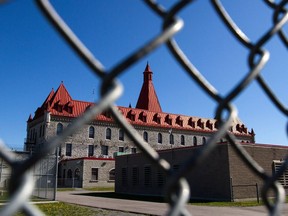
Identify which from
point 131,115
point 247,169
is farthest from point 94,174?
point 247,169

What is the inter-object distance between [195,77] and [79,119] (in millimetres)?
475

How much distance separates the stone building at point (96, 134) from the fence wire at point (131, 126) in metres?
40.3

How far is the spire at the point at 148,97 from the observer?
6469 cm

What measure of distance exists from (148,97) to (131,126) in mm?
64647

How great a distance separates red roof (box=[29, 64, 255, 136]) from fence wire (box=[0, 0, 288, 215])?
144ft

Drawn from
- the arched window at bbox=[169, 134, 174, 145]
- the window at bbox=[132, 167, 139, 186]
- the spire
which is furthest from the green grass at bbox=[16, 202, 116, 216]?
the spire

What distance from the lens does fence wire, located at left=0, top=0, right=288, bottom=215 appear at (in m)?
0.65

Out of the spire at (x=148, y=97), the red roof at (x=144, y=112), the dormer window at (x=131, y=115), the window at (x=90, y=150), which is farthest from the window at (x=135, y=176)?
the spire at (x=148, y=97)

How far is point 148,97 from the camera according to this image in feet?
215

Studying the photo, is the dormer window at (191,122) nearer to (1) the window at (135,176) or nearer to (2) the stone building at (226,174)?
(1) the window at (135,176)

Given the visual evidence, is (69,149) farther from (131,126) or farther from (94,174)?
(131,126)

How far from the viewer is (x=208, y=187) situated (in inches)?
838

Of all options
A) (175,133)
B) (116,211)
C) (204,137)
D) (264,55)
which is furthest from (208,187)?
(204,137)

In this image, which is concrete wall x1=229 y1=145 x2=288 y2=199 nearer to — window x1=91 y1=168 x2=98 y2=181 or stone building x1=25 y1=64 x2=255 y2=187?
stone building x1=25 y1=64 x2=255 y2=187
